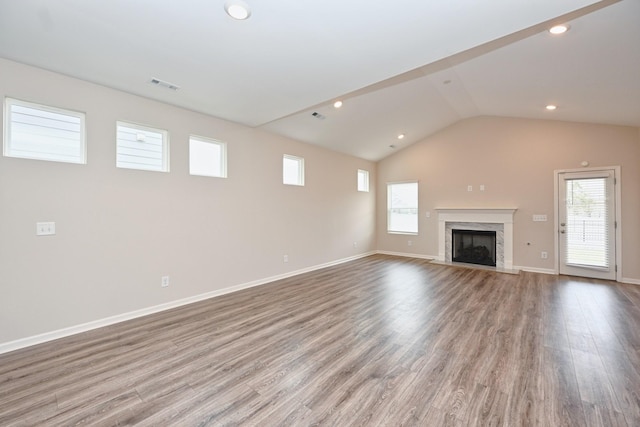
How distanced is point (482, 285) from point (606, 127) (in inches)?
146

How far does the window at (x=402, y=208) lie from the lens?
7.51 m

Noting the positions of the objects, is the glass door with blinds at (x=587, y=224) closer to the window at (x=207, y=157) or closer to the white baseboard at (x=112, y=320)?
the white baseboard at (x=112, y=320)

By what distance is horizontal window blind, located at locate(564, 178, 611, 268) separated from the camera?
5031 millimetres

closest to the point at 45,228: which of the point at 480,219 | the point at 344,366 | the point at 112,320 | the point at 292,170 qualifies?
the point at 112,320

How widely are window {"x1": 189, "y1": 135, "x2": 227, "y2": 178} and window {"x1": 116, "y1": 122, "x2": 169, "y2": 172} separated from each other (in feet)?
1.22

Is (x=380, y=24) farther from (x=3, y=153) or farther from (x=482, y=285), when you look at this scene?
(x=482, y=285)

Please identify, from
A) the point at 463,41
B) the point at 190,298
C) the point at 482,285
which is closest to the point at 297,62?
the point at 463,41

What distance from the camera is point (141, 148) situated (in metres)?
3.52

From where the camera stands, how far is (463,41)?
2.39 m

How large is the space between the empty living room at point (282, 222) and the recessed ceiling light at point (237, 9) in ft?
0.05

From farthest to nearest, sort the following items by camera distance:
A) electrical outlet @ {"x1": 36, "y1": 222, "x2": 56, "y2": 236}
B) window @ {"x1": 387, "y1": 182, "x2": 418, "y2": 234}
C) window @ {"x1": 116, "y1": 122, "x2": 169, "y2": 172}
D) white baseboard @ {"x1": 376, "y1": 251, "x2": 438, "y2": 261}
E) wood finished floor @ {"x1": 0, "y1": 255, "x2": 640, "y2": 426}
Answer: window @ {"x1": 387, "y1": 182, "x2": 418, "y2": 234} < white baseboard @ {"x1": 376, "y1": 251, "x2": 438, "y2": 261} < window @ {"x1": 116, "y1": 122, "x2": 169, "y2": 172} < electrical outlet @ {"x1": 36, "y1": 222, "x2": 56, "y2": 236} < wood finished floor @ {"x1": 0, "y1": 255, "x2": 640, "y2": 426}

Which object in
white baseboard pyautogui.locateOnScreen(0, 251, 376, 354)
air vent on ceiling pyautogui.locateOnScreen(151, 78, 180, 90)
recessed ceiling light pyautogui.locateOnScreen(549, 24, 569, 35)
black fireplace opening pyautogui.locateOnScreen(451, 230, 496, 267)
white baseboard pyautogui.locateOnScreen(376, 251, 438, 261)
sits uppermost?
recessed ceiling light pyautogui.locateOnScreen(549, 24, 569, 35)

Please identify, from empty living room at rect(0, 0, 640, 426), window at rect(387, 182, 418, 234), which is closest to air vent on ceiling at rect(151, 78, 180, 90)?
empty living room at rect(0, 0, 640, 426)

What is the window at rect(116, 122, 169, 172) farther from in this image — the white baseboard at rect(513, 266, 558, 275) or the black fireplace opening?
the white baseboard at rect(513, 266, 558, 275)
